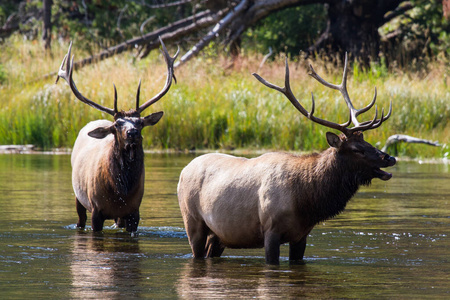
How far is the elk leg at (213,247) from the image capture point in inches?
333

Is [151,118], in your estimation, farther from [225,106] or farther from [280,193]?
[225,106]

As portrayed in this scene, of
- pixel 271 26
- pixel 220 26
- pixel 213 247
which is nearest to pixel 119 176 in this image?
pixel 213 247

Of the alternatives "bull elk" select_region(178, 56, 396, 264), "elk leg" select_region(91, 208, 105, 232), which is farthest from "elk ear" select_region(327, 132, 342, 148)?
"elk leg" select_region(91, 208, 105, 232)

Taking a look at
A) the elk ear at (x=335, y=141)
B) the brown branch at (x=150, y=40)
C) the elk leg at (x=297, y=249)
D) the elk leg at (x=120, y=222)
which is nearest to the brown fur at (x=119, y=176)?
the elk leg at (x=120, y=222)

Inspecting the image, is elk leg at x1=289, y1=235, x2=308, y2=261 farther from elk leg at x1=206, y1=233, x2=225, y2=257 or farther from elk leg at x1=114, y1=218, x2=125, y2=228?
elk leg at x1=114, y1=218, x2=125, y2=228

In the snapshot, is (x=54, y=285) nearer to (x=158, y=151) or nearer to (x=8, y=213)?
(x=8, y=213)

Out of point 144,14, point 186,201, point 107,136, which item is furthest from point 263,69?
point 186,201

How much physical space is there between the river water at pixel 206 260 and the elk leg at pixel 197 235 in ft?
0.36

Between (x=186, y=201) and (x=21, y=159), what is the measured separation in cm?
1186

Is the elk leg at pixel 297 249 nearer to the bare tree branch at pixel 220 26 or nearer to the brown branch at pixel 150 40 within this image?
the bare tree branch at pixel 220 26

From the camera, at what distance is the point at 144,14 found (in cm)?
3291

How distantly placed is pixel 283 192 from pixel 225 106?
44.1 ft

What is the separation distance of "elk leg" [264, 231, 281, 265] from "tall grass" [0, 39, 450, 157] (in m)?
11.9

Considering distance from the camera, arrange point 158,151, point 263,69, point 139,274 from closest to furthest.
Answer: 1. point 139,274
2. point 158,151
3. point 263,69
